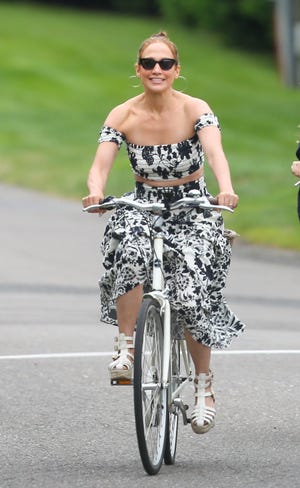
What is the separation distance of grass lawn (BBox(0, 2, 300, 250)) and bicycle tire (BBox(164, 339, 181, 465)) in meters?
11.3

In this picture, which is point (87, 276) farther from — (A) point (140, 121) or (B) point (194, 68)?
(B) point (194, 68)

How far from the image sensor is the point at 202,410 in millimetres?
7910

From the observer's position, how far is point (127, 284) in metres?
7.59

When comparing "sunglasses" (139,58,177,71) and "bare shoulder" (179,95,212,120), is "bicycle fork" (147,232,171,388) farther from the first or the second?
"sunglasses" (139,58,177,71)

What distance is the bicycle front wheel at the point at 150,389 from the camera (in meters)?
7.14

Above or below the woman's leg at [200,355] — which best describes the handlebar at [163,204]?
above

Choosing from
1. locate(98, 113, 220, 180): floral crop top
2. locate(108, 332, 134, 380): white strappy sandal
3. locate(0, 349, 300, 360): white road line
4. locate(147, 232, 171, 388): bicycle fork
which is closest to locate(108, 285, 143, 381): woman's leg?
locate(108, 332, 134, 380): white strappy sandal

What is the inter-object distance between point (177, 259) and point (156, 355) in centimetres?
47

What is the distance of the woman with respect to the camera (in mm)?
7602

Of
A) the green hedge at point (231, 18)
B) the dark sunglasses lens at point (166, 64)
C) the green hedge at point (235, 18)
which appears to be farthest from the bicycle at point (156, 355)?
the green hedge at point (235, 18)

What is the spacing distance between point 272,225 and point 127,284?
13.3 meters

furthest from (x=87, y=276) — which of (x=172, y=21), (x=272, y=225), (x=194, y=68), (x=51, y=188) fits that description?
(x=172, y=21)

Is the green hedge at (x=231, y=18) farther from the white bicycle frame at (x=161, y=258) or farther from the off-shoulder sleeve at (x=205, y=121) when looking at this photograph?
the white bicycle frame at (x=161, y=258)

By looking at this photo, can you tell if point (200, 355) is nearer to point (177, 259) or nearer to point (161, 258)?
point (177, 259)
